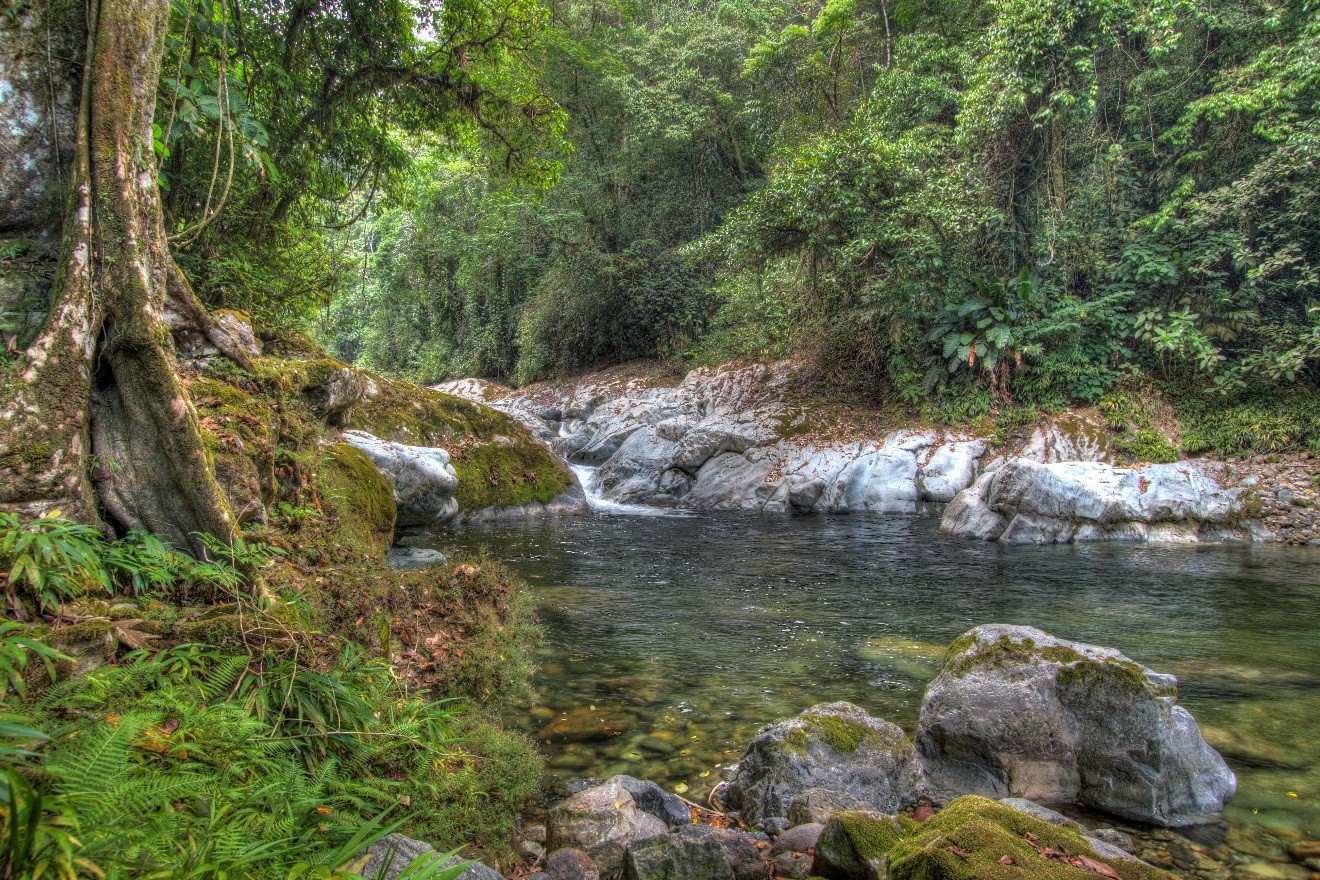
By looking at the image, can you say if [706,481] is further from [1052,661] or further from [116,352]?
[116,352]

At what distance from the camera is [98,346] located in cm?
338

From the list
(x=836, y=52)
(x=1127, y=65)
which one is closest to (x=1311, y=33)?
(x=1127, y=65)

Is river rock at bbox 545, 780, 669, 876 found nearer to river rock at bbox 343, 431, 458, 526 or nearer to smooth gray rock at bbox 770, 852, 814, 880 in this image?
smooth gray rock at bbox 770, 852, 814, 880

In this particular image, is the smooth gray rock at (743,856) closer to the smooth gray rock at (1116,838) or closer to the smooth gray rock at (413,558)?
the smooth gray rock at (1116,838)

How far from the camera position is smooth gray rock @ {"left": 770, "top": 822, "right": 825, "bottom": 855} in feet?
9.94

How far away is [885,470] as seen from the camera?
47.4 ft

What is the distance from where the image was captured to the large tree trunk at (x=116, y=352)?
312 centimetres

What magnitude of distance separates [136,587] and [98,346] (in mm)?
1314

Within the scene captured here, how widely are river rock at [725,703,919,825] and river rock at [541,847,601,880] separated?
39.8 inches

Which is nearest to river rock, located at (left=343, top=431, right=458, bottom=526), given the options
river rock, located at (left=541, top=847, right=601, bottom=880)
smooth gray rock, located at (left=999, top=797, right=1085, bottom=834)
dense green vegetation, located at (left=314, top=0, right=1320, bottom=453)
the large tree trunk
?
dense green vegetation, located at (left=314, top=0, right=1320, bottom=453)

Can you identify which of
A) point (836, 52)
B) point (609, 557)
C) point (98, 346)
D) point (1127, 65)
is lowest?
point (609, 557)

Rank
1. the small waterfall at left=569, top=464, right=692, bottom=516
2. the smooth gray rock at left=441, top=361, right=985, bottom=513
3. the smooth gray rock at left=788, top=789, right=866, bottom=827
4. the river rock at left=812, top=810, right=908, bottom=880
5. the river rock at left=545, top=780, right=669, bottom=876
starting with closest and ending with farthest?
the river rock at left=812, top=810, right=908, bottom=880 → the river rock at left=545, top=780, right=669, bottom=876 → the smooth gray rock at left=788, top=789, right=866, bottom=827 → the small waterfall at left=569, top=464, right=692, bottom=516 → the smooth gray rock at left=441, top=361, right=985, bottom=513

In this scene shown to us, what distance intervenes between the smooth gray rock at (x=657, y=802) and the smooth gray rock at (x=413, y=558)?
3952 millimetres

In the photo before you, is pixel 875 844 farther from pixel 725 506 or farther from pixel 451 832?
pixel 725 506
